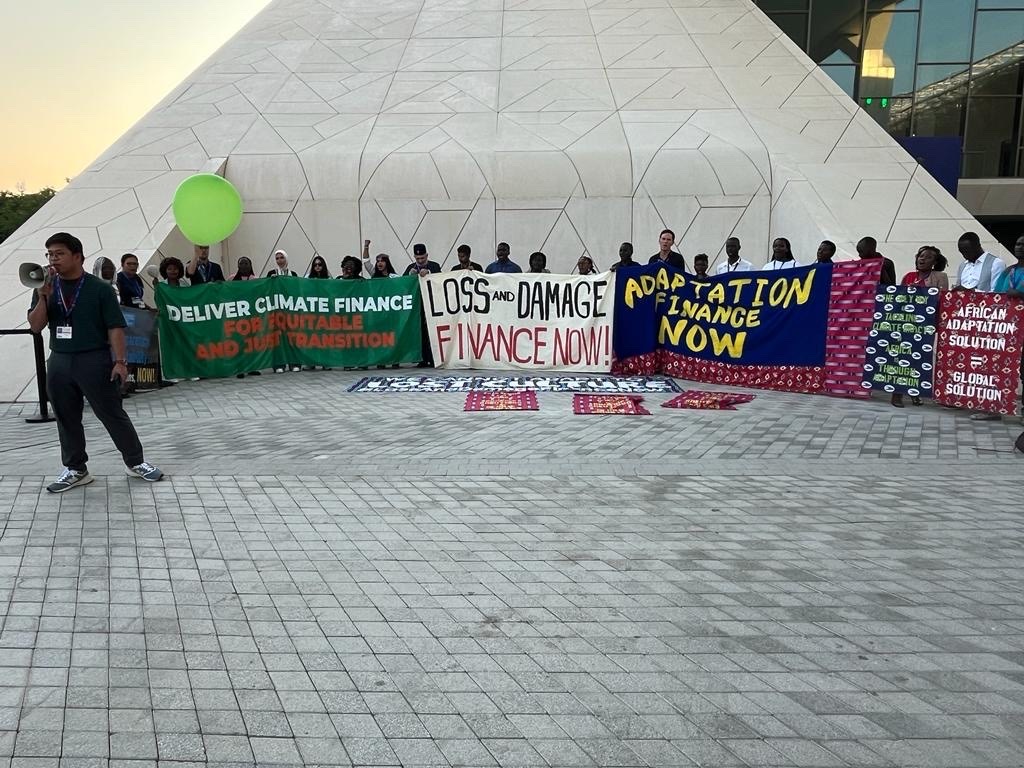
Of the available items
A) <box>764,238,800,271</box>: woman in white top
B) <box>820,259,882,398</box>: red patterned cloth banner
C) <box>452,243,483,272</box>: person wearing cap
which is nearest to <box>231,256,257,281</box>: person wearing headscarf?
<box>452,243,483,272</box>: person wearing cap

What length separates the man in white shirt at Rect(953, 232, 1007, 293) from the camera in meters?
8.40

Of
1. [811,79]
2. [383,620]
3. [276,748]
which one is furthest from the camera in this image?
[811,79]

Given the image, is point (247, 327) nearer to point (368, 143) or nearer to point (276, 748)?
point (368, 143)

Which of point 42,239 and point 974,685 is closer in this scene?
point 974,685

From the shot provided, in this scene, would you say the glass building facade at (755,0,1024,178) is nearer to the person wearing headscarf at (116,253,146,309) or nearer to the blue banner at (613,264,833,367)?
the blue banner at (613,264,833,367)

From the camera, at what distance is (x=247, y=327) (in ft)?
36.5

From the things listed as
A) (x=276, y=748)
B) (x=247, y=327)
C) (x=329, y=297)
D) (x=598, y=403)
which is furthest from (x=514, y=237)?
(x=276, y=748)

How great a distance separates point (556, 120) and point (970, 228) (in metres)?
8.00

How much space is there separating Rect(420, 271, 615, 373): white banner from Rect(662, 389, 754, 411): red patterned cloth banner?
1930 millimetres

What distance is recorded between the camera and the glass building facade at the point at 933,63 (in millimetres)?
22547

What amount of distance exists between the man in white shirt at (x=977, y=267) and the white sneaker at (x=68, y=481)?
29.0ft

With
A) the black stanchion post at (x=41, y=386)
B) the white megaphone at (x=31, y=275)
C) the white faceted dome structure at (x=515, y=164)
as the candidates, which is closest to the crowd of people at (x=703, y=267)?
the black stanchion post at (x=41, y=386)

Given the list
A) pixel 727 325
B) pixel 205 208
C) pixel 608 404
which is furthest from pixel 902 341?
pixel 205 208

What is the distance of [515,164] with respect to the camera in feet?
48.0
